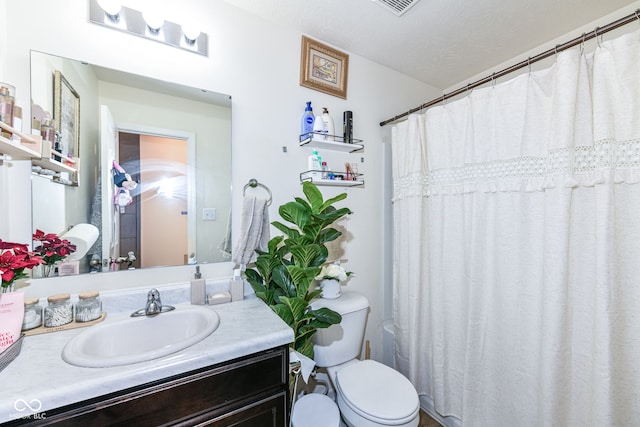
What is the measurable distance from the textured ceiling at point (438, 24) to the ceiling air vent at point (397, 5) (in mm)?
35

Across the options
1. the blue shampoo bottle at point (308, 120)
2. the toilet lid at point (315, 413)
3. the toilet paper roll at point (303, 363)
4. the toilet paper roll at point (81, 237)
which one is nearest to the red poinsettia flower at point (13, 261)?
the toilet paper roll at point (81, 237)

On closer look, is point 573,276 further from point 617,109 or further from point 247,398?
point 247,398

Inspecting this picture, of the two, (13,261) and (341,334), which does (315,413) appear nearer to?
(341,334)

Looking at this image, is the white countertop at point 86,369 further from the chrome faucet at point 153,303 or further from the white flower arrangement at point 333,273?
the white flower arrangement at point 333,273

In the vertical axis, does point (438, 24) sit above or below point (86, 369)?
above

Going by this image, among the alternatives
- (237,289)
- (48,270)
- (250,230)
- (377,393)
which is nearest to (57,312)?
(48,270)

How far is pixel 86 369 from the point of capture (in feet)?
2.40

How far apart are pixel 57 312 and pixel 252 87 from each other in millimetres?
1374

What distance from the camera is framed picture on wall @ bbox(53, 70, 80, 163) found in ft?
3.57

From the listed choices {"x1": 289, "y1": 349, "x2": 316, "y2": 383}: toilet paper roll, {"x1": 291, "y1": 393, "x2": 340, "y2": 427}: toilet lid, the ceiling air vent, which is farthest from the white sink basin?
the ceiling air vent

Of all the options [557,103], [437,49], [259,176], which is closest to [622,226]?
[557,103]

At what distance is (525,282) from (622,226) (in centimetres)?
42

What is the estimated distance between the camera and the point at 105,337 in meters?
1.00

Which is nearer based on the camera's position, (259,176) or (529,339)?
(529,339)
